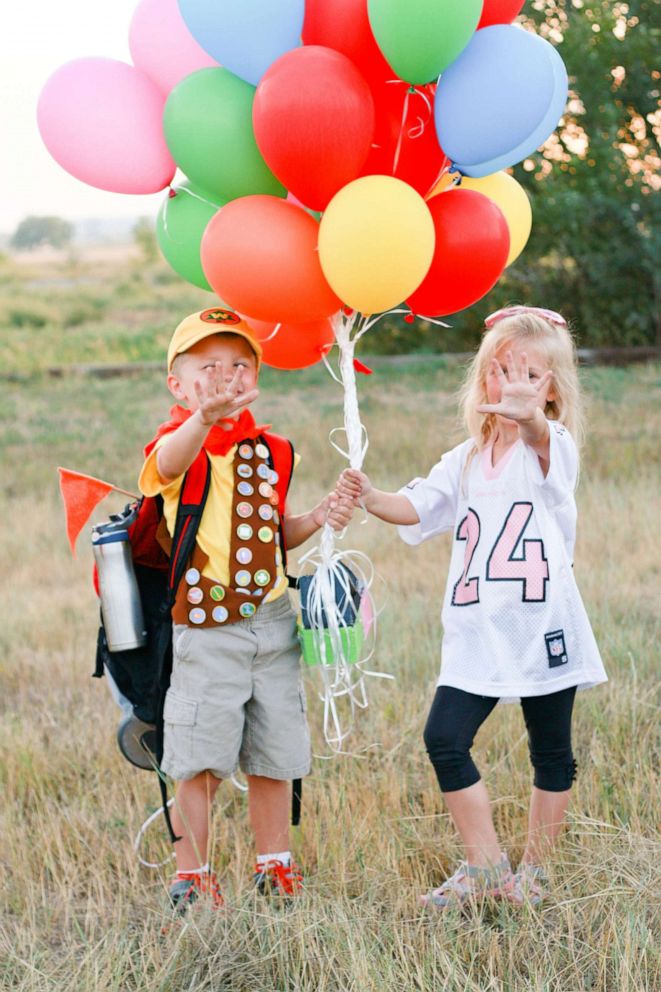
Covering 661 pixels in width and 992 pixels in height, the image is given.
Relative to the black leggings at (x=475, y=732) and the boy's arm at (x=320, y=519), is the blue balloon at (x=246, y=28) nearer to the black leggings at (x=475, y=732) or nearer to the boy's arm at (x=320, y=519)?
the boy's arm at (x=320, y=519)

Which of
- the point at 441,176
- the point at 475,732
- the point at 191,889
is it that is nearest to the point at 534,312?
the point at 441,176

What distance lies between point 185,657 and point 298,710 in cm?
36

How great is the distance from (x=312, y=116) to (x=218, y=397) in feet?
2.23

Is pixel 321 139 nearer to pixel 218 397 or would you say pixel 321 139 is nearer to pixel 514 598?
pixel 218 397

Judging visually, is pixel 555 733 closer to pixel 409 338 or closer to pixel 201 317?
pixel 201 317

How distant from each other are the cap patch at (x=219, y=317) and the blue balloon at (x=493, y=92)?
0.69 m

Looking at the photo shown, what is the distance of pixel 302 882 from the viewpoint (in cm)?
293

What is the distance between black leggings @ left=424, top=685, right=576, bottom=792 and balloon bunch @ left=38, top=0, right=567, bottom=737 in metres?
0.49

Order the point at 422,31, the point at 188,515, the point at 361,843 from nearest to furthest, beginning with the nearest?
the point at 422,31 → the point at 188,515 → the point at 361,843

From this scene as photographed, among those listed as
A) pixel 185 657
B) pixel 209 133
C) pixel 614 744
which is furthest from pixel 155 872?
pixel 209 133

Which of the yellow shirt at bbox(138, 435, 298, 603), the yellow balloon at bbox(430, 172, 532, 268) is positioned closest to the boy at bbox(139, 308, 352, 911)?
the yellow shirt at bbox(138, 435, 298, 603)

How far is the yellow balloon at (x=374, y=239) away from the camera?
254 cm

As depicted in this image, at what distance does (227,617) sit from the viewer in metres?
2.82

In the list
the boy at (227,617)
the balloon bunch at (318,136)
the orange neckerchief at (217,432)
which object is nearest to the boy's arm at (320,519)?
the boy at (227,617)
